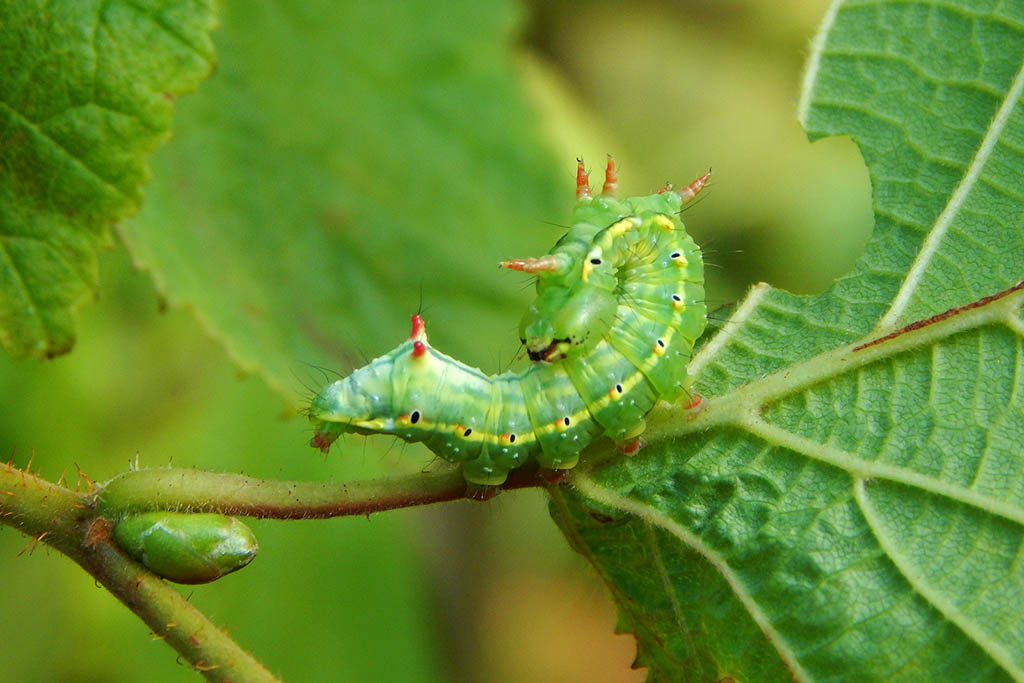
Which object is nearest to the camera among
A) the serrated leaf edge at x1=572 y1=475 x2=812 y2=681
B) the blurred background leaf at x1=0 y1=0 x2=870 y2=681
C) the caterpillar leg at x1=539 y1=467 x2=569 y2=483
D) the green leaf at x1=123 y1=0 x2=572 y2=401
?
the serrated leaf edge at x1=572 y1=475 x2=812 y2=681

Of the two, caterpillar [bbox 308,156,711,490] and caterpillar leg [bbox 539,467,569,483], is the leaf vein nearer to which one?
caterpillar [bbox 308,156,711,490]

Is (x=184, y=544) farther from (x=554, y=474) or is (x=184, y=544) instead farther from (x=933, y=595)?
(x=933, y=595)

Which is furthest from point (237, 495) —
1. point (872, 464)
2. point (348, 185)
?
point (348, 185)

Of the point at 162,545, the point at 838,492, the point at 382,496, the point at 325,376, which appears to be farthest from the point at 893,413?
the point at 325,376

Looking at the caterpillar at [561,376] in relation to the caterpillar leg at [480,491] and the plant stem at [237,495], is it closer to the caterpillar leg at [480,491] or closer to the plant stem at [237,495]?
the caterpillar leg at [480,491]

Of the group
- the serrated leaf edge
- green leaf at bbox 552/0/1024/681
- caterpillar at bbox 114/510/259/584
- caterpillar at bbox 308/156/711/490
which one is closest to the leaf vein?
green leaf at bbox 552/0/1024/681

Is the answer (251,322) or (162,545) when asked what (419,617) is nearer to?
(251,322)

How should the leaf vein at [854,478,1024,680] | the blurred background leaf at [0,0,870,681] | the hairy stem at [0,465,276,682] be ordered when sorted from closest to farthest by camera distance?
the hairy stem at [0,465,276,682] < the leaf vein at [854,478,1024,680] < the blurred background leaf at [0,0,870,681]
